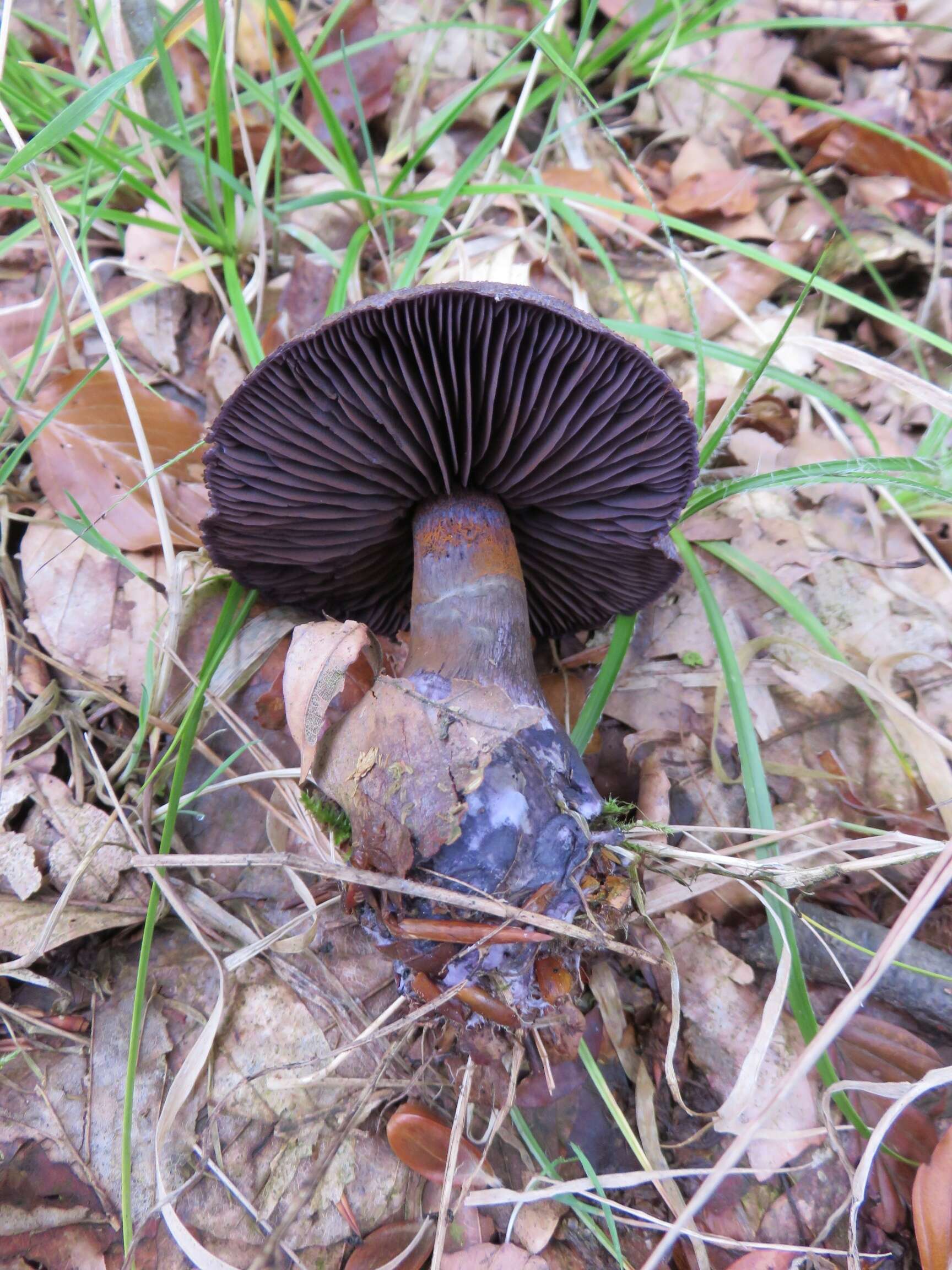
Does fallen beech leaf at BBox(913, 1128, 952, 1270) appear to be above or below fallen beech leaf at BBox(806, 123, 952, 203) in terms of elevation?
below

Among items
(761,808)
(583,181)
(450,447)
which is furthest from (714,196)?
(761,808)

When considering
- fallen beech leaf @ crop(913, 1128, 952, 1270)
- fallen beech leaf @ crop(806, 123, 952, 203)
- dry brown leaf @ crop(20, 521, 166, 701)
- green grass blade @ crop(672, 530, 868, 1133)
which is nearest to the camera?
fallen beech leaf @ crop(913, 1128, 952, 1270)

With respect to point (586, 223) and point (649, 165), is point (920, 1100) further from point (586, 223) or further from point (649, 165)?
point (649, 165)

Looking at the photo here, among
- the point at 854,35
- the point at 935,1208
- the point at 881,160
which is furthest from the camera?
the point at 854,35

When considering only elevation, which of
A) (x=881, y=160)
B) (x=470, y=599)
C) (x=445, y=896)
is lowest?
(x=445, y=896)

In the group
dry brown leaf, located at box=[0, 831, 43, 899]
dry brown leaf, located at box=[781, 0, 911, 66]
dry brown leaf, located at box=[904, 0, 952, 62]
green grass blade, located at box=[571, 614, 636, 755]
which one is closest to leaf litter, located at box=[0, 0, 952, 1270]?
dry brown leaf, located at box=[0, 831, 43, 899]

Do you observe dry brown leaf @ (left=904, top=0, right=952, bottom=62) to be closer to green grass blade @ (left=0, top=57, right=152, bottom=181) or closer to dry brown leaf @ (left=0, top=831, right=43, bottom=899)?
green grass blade @ (left=0, top=57, right=152, bottom=181)

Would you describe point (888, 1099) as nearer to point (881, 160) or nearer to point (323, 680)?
point (323, 680)
